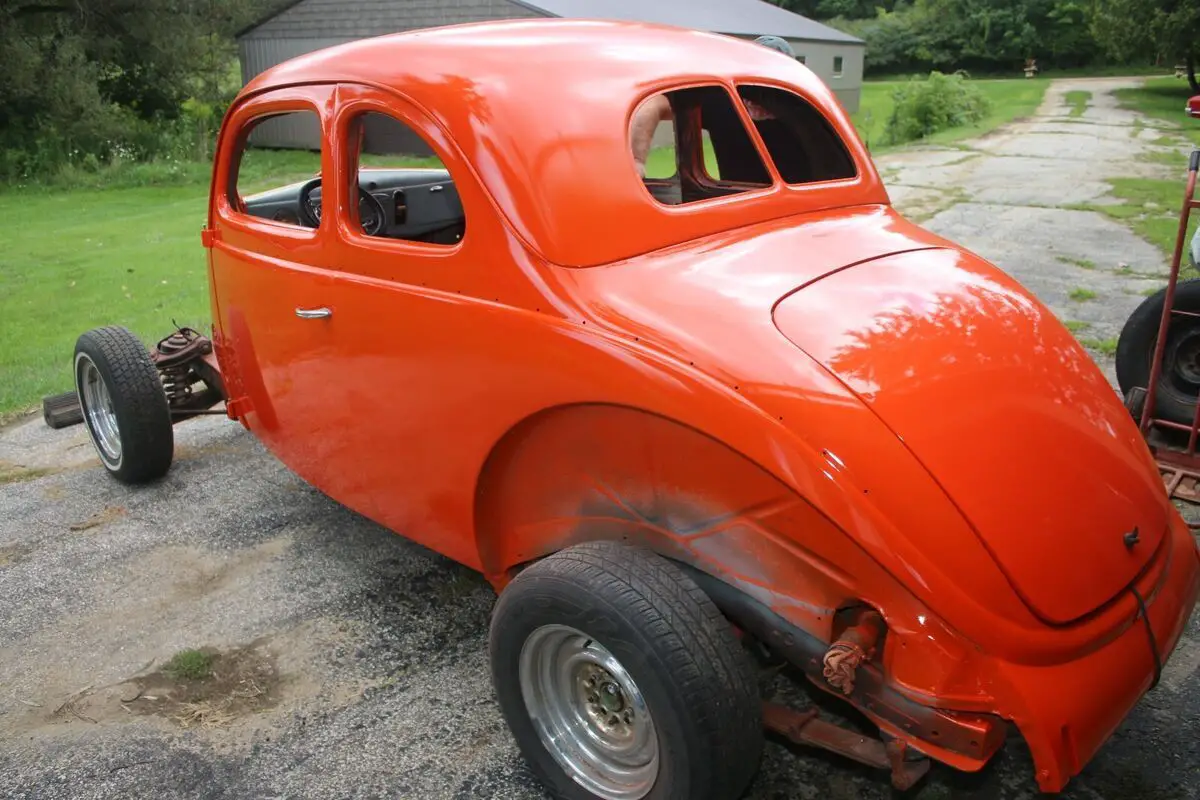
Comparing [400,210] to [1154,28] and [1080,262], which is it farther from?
[1154,28]

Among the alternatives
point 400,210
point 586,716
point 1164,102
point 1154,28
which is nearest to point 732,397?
point 586,716

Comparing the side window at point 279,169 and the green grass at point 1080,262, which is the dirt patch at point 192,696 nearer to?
the side window at point 279,169

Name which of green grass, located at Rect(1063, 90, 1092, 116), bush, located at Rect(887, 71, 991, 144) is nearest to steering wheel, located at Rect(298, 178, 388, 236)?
bush, located at Rect(887, 71, 991, 144)

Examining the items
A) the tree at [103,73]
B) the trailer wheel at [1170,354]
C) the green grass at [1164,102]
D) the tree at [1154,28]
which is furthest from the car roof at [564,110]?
the tree at [1154,28]

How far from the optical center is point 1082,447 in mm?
2445

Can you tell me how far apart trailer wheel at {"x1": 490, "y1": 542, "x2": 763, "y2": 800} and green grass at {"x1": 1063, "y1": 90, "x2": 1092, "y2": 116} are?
88.6 ft

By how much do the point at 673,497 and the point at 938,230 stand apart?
29.6 ft

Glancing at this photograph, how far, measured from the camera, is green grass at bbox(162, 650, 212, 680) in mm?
3277

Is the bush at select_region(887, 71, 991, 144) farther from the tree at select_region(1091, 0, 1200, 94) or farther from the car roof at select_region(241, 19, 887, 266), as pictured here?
the car roof at select_region(241, 19, 887, 266)

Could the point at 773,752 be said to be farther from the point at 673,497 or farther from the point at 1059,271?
the point at 1059,271

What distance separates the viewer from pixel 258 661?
3357 millimetres

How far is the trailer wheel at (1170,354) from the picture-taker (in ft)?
14.8

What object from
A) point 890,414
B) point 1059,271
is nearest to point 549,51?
point 890,414

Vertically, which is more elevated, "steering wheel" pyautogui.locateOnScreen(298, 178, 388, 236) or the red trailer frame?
"steering wheel" pyautogui.locateOnScreen(298, 178, 388, 236)
